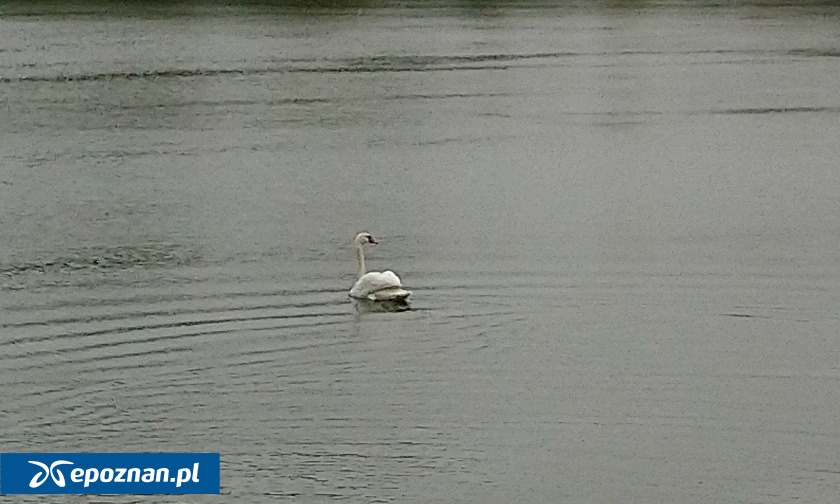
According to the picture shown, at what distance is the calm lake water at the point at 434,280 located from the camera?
10539mm

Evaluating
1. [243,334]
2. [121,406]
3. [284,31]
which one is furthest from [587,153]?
[284,31]

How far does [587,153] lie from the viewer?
825 inches

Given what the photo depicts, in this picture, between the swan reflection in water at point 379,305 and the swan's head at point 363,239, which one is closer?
the swan reflection in water at point 379,305

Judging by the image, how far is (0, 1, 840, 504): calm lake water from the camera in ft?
34.6

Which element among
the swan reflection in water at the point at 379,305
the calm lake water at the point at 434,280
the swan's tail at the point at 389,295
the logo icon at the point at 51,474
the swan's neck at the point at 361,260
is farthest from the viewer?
the swan's neck at the point at 361,260

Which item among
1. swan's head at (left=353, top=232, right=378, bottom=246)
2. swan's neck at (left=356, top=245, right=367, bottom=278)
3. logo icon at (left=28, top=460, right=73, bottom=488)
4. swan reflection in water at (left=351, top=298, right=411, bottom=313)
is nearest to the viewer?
logo icon at (left=28, top=460, right=73, bottom=488)

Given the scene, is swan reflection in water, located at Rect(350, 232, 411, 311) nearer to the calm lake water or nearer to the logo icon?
the calm lake water

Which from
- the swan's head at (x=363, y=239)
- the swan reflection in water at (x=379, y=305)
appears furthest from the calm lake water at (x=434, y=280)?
the swan's head at (x=363, y=239)

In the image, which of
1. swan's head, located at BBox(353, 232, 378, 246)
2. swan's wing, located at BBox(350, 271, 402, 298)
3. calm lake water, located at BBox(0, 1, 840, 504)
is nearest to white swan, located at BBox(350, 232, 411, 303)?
swan's wing, located at BBox(350, 271, 402, 298)

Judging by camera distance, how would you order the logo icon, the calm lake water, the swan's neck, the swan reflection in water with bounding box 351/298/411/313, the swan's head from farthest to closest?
the swan's head < the swan's neck < the swan reflection in water with bounding box 351/298/411/313 < the calm lake water < the logo icon

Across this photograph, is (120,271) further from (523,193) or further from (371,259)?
(523,193)

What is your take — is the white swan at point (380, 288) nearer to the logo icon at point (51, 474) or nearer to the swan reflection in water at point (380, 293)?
the swan reflection in water at point (380, 293)

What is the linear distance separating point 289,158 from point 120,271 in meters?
5.83

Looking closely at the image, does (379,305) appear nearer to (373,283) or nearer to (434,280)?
(373,283)
